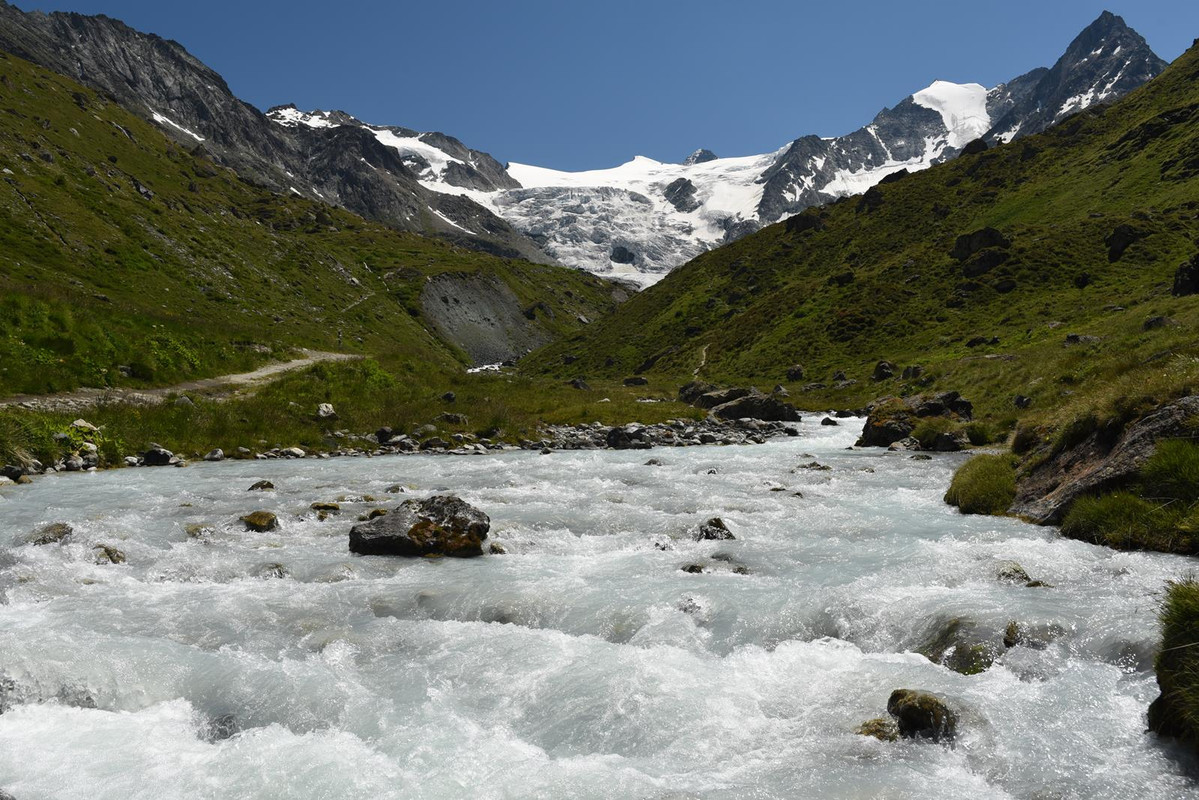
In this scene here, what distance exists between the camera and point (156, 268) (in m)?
72.4

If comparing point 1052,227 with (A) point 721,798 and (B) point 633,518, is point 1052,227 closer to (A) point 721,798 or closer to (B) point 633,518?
(B) point 633,518

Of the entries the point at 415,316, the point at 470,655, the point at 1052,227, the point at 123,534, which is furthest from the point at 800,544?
the point at 415,316

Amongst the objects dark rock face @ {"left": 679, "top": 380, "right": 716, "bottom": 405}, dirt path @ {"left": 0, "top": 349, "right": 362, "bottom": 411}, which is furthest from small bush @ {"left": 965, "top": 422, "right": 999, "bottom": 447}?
dirt path @ {"left": 0, "top": 349, "right": 362, "bottom": 411}

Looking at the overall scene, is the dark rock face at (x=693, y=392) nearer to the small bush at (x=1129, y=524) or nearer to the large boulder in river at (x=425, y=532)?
the small bush at (x=1129, y=524)

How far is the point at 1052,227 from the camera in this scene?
83875mm

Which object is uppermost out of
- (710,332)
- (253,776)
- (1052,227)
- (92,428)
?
(1052,227)

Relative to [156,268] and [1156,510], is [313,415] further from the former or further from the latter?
[156,268]

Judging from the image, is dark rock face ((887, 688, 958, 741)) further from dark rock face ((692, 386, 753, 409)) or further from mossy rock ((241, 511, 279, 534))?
dark rock face ((692, 386, 753, 409))

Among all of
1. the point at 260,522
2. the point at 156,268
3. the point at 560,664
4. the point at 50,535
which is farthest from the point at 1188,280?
the point at 156,268

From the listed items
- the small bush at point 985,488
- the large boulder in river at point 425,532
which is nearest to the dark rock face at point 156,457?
the large boulder in river at point 425,532

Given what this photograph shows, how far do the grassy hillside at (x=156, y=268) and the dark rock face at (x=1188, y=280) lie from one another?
54.0m

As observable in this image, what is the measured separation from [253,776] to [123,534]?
1023 cm

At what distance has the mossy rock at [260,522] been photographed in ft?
50.7

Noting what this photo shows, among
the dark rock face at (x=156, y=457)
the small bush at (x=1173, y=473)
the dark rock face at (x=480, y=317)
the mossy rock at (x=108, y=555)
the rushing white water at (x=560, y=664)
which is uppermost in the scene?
the dark rock face at (x=480, y=317)
